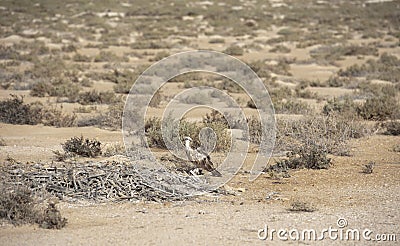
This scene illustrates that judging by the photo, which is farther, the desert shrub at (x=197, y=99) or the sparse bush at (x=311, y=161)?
the desert shrub at (x=197, y=99)

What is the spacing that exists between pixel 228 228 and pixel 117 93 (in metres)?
13.7

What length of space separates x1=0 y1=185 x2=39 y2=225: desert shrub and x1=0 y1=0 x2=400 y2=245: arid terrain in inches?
1.0

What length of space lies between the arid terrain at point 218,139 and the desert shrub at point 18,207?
0.08ft

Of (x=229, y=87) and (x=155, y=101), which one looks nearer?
(x=155, y=101)

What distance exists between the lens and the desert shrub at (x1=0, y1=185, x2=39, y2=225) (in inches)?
280

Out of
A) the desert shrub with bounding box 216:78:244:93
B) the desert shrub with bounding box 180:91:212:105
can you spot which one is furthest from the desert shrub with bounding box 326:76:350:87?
the desert shrub with bounding box 180:91:212:105

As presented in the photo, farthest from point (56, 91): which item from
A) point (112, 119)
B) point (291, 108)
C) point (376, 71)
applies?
point (376, 71)

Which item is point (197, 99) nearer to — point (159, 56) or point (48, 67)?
point (48, 67)

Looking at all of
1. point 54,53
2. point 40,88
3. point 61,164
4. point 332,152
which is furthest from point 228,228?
point 54,53

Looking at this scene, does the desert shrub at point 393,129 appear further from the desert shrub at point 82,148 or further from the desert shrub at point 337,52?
the desert shrub at point 337,52

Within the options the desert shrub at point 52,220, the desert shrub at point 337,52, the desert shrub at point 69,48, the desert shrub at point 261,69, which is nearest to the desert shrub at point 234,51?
the desert shrub at point 337,52

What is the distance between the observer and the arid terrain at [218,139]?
711 cm

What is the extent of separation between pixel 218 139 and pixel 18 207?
457 centimetres

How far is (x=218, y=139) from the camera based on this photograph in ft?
36.2
